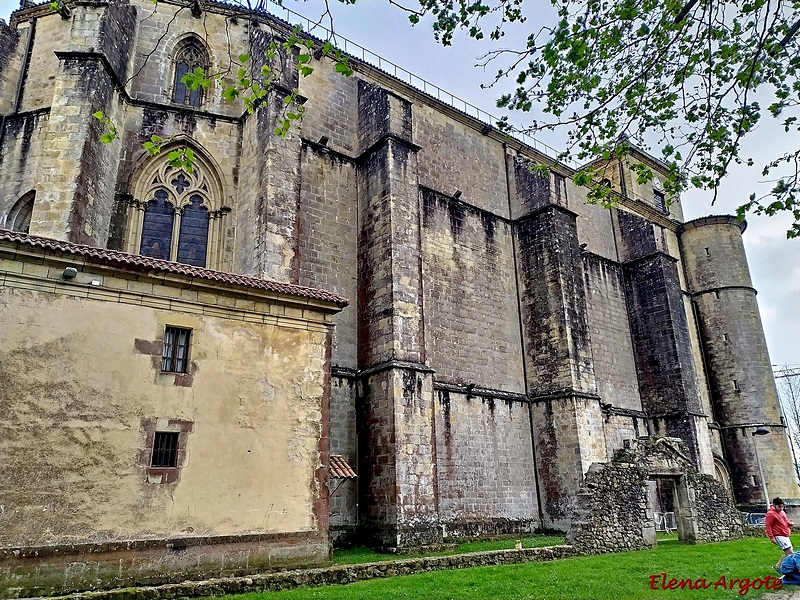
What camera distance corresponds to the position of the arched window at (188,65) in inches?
643

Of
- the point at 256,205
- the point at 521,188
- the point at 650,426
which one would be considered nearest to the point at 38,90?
the point at 256,205

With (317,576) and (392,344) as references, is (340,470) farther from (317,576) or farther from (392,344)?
(392,344)

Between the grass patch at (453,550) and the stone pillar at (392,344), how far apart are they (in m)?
0.38

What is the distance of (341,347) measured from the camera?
619 inches

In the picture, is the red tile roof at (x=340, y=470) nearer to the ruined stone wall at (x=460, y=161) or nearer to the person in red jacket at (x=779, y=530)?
the person in red jacket at (x=779, y=530)

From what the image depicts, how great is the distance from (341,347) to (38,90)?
10.9 m

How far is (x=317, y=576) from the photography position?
9.23m

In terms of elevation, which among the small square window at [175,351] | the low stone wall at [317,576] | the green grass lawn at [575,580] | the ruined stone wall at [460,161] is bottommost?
the green grass lawn at [575,580]

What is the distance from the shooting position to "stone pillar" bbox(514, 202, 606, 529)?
18.1 meters

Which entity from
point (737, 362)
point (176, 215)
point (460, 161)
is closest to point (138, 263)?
point (176, 215)

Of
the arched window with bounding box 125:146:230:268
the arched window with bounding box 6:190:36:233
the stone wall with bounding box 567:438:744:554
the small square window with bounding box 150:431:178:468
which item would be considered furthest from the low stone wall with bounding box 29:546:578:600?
the arched window with bounding box 6:190:36:233

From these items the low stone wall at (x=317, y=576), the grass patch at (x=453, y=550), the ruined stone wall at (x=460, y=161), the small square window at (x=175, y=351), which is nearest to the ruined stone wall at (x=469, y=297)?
the ruined stone wall at (x=460, y=161)

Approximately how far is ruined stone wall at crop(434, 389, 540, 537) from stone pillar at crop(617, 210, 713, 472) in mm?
8042

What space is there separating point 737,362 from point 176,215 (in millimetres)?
26778
